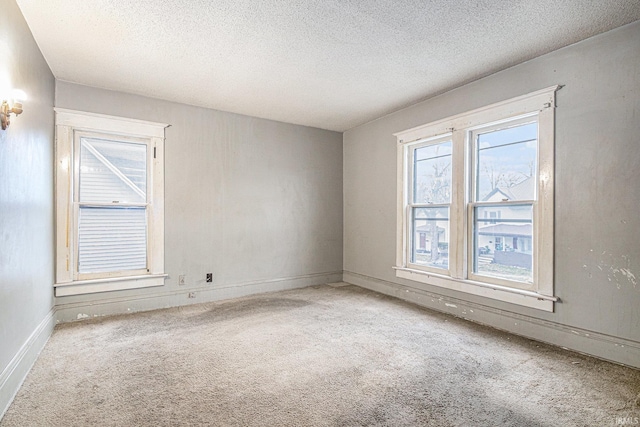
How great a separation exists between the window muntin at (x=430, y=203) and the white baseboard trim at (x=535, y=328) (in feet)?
1.32

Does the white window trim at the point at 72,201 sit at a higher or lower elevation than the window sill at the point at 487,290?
higher

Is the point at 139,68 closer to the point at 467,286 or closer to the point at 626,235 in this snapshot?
the point at 467,286

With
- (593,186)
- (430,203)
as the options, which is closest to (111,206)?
(430,203)

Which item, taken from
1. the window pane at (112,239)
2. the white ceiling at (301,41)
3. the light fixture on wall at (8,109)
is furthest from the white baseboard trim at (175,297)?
the white ceiling at (301,41)

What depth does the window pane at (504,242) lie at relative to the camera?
3137 millimetres

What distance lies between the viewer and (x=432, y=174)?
4.12m

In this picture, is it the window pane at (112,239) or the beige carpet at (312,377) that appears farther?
the window pane at (112,239)

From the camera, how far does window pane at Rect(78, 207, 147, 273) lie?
143 inches

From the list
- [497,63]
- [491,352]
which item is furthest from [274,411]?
[497,63]

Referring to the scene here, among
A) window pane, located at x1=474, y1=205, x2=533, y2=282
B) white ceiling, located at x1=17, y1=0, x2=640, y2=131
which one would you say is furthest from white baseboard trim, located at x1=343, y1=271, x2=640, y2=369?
white ceiling, located at x1=17, y1=0, x2=640, y2=131

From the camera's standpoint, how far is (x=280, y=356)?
104 inches

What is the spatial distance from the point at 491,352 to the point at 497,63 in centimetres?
258

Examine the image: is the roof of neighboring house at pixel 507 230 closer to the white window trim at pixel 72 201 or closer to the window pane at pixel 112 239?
the white window trim at pixel 72 201

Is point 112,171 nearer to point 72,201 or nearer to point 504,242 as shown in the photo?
point 72,201
